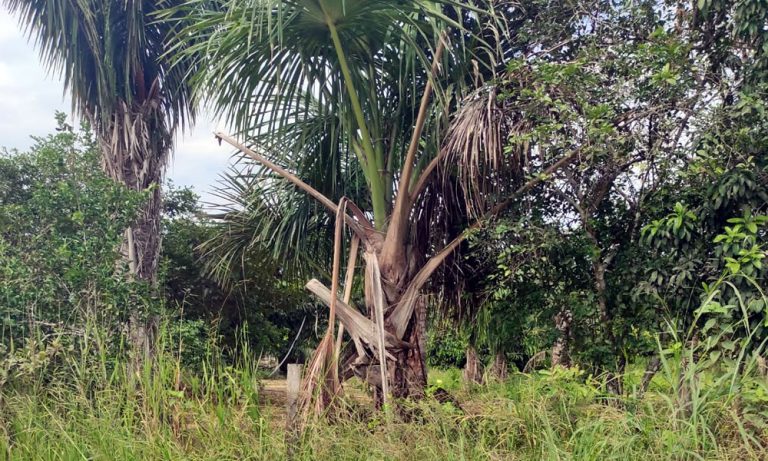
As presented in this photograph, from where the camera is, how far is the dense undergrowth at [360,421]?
2.67 m

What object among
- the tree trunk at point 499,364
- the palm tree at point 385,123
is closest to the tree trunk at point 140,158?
the palm tree at point 385,123

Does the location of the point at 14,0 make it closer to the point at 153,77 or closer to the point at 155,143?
the point at 153,77

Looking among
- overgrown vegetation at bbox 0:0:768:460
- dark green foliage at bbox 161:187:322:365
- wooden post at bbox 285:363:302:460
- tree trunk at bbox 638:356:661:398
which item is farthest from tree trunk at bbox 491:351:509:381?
dark green foliage at bbox 161:187:322:365

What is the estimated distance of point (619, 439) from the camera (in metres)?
2.66

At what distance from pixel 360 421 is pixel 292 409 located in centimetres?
38

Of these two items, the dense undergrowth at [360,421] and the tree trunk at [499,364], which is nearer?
the dense undergrowth at [360,421]

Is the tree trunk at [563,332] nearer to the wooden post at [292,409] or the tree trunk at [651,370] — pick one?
the tree trunk at [651,370]

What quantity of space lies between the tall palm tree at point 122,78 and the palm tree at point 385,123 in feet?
7.76

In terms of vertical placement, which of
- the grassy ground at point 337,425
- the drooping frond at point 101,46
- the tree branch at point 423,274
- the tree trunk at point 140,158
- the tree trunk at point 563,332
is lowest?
the grassy ground at point 337,425

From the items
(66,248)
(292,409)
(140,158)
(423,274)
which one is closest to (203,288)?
(140,158)

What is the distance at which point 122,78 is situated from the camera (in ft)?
22.4

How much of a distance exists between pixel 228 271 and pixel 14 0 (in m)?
3.56

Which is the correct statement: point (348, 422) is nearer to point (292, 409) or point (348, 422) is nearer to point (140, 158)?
point (292, 409)

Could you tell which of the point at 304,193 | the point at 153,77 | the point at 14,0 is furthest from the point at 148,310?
the point at 14,0
